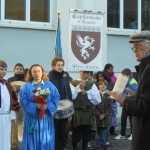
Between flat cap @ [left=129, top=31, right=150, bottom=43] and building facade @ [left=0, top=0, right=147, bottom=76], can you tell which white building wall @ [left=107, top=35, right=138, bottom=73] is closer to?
building facade @ [left=0, top=0, right=147, bottom=76]

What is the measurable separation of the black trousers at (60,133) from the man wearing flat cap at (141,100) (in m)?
4.46

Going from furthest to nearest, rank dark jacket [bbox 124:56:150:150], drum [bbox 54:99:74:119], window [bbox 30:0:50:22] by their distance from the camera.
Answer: window [bbox 30:0:50:22]
drum [bbox 54:99:74:119]
dark jacket [bbox 124:56:150:150]

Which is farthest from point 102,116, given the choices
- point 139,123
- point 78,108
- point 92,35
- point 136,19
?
point 136,19

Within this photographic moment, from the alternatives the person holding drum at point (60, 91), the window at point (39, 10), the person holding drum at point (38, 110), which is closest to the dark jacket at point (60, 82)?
the person holding drum at point (60, 91)

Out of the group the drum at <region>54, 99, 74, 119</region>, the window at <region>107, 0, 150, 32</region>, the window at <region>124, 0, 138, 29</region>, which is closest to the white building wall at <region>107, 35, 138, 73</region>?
the window at <region>107, 0, 150, 32</region>

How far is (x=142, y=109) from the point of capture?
13.9 ft

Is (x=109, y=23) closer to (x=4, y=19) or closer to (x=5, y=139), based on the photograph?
(x=4, y=19)

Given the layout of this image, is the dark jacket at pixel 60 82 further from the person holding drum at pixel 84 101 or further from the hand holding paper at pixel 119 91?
the hand holding paper at pixel 119 91

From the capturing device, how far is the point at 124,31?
1560 centimetres

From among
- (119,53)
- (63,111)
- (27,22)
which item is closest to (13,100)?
(63,111)

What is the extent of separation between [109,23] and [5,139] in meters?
8.23

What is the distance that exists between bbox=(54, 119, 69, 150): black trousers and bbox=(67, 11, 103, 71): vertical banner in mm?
2231

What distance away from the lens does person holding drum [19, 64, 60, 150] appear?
7820 mm

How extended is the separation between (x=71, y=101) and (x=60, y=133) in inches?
24.3
